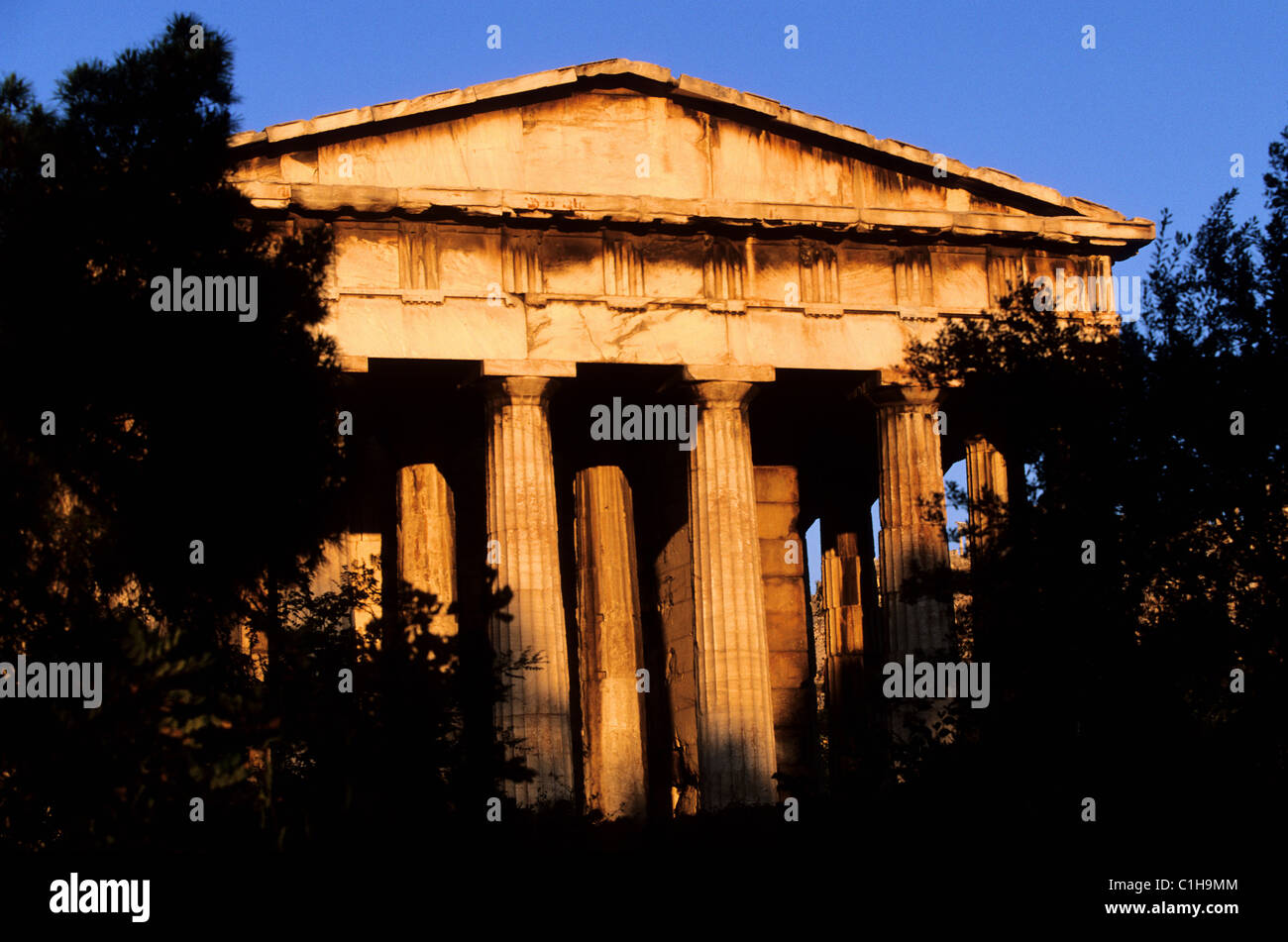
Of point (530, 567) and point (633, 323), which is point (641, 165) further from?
point (530, 567)

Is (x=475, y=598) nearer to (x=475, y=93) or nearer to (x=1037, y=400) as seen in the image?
(x=475, y=93)

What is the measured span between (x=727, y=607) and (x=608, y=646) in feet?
11.4

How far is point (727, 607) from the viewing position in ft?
83.1

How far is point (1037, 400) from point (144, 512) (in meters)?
Result: 8.90

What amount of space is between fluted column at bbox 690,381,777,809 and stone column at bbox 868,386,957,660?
198 centimetres

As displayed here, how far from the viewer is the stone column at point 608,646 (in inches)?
1097

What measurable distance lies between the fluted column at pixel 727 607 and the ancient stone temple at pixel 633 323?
4 cm

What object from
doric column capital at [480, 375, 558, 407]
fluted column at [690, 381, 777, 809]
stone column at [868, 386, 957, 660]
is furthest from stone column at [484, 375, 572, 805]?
stone column at [868, 386, 957, 660]

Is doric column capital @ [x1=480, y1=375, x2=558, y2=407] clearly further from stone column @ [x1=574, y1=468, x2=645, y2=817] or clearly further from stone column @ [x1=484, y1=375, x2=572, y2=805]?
stone column @ [x1=574, y1=468, x2=645, y2=817]

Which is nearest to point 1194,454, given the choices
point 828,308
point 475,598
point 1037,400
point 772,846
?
point 1037,400

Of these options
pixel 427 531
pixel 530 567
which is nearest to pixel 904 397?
pixel 530 567

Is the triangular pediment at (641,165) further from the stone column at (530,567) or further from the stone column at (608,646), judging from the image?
the stone column at (608,646)

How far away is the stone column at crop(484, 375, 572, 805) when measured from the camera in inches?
943

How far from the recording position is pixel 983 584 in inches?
679
